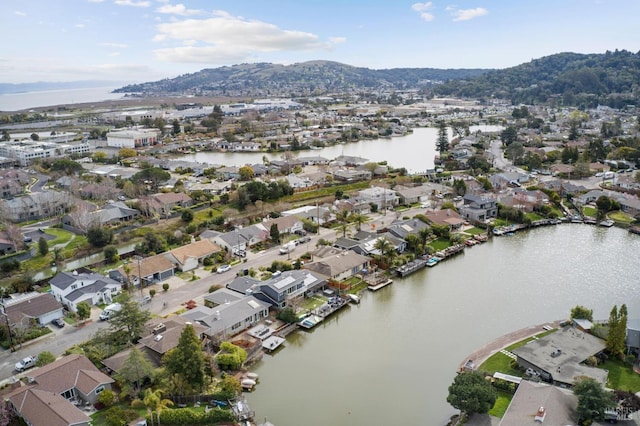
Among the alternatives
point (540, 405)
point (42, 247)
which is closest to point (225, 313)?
point (540, 405)

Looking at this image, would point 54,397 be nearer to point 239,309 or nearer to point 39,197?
point 239,309

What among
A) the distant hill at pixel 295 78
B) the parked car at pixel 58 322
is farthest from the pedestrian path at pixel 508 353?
the distant hill at pixel 295 78

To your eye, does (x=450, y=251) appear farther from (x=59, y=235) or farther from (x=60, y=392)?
(x=59, y=235)

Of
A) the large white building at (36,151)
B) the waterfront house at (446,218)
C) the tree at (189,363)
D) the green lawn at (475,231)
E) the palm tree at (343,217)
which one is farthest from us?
the large white building at (36,151)

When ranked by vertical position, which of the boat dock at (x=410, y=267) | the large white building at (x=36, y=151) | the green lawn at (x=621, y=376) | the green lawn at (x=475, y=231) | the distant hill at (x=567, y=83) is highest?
the distant hill at (x=567, y=83)

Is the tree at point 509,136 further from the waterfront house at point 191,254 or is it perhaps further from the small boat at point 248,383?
the small boat at point 248,383
